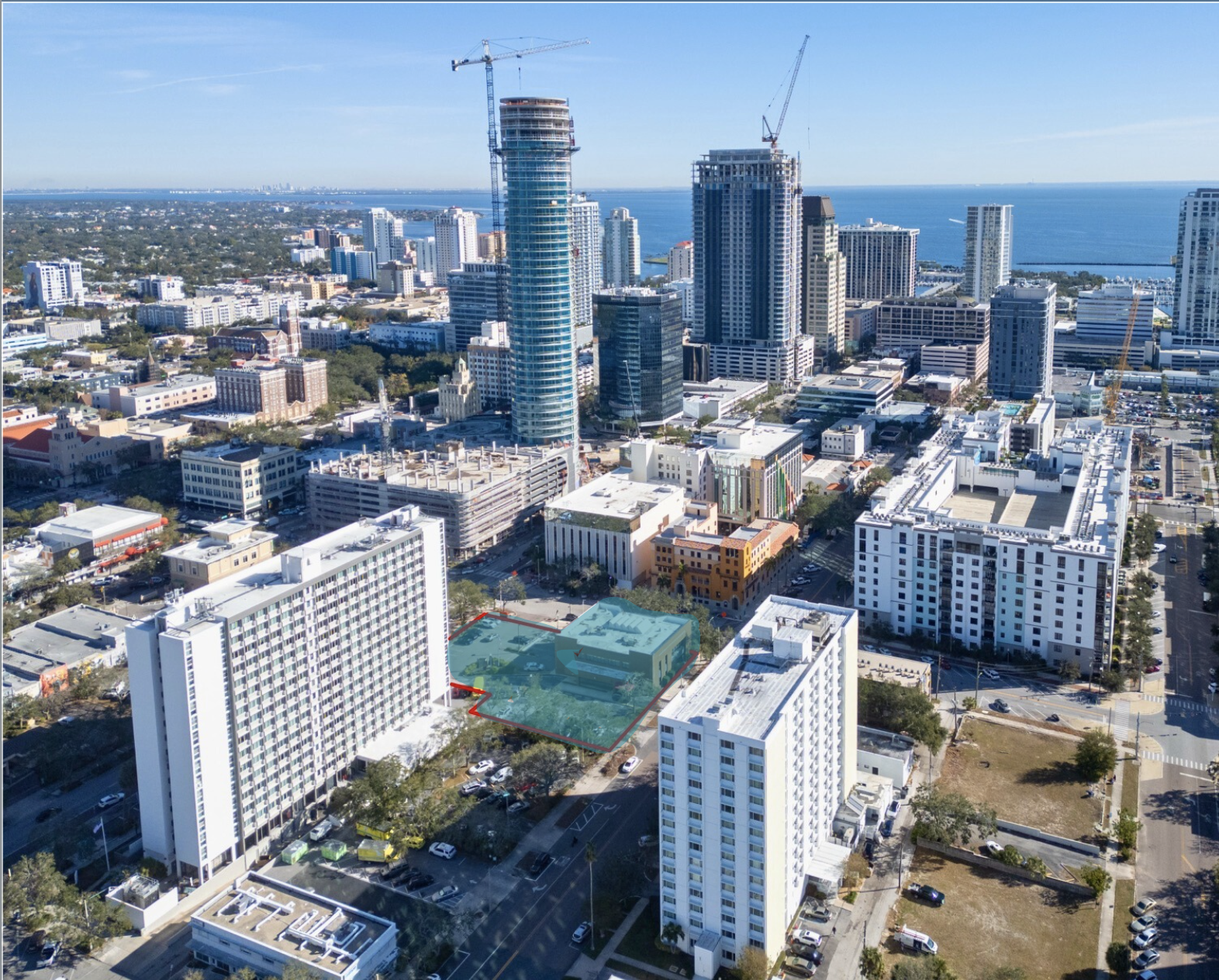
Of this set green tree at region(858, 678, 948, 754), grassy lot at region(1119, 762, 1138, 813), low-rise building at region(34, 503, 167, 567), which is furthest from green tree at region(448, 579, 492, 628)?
grassy lot at region(1119, 762, 1138, 813)

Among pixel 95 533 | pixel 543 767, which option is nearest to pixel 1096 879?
pixel 543 767

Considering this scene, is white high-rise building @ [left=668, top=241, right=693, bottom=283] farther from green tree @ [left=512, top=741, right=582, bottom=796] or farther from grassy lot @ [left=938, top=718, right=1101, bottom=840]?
green tree @ [left=512, top=741, right=582, bottom=796]

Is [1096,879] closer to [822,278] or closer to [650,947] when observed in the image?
[650,947]

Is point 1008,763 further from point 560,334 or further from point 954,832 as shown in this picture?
point 560,334

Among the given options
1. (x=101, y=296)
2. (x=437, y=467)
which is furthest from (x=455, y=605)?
(x=101, y=296)

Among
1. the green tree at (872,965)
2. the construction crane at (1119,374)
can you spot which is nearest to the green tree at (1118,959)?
the green tree at (872,965)

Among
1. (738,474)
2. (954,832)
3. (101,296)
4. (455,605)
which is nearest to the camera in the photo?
(954,832)
